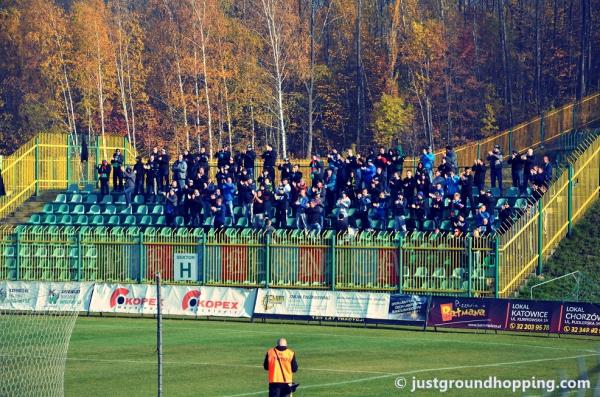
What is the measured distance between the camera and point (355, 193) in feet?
144

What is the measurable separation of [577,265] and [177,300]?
41.3 feet

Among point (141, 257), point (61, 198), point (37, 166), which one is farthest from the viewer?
point (37, 166)

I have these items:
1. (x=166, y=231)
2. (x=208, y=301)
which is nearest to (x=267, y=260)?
(x=208, y=301)

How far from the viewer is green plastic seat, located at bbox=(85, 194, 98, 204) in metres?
49.5

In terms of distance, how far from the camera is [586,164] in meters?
41.9

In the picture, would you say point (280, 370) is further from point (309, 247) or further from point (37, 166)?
point (37, 166)

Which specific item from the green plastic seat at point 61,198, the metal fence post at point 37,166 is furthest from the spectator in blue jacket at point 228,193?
the metal fence post at point 37,166

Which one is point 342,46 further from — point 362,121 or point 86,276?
point 86,276

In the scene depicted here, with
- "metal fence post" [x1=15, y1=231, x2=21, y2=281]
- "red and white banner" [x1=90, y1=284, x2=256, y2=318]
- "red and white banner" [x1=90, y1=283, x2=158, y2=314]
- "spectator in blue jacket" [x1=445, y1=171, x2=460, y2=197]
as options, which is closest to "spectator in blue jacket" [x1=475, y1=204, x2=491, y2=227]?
"spectator in blue jacket" [x1=445, y1=171, x2=460, y2=197]

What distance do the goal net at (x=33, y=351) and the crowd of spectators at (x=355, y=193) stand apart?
28.7ft

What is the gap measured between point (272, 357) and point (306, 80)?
218 feet

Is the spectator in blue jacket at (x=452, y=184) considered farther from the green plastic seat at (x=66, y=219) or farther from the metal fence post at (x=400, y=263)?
the green plastic seat at (x=66, y=219)

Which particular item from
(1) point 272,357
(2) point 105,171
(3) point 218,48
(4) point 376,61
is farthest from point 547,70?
(1) point 272,357

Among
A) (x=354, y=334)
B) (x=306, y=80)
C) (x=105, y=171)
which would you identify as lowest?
(x=354, y=334)
